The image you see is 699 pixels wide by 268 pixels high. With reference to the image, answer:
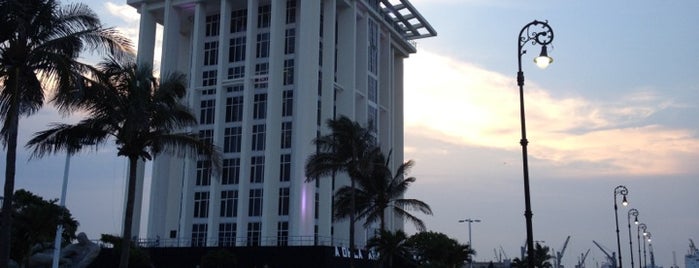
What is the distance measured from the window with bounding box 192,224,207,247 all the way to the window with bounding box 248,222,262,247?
5.01 m

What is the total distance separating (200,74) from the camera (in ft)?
255

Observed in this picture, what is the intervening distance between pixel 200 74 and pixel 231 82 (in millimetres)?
4983

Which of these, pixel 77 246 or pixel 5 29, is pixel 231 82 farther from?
pixel 5 29

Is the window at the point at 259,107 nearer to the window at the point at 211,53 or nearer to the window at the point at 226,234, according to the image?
the window at the point at 211,53

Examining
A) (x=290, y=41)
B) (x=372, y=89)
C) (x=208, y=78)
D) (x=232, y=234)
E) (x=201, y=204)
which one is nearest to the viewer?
(x=232, y=234)

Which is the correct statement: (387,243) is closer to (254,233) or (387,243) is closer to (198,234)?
(254,233)

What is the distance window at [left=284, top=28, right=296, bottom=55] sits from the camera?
247 ft

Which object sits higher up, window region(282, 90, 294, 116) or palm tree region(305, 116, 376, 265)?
window region(282, 90, 294, 116)

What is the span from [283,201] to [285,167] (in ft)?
11.3

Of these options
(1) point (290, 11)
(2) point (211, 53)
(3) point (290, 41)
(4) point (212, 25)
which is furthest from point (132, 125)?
(4) point (212, 25)

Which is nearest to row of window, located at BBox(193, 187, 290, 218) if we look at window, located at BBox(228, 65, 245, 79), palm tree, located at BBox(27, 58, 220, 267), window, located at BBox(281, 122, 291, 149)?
window, located at BBox(281, 122, 291, 149)

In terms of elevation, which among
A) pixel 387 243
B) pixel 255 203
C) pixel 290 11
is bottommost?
pixel 387 243

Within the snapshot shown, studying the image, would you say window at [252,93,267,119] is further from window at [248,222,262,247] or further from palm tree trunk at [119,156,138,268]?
palm tree trunk at [119,156,138,268]

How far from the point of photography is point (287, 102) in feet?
242
